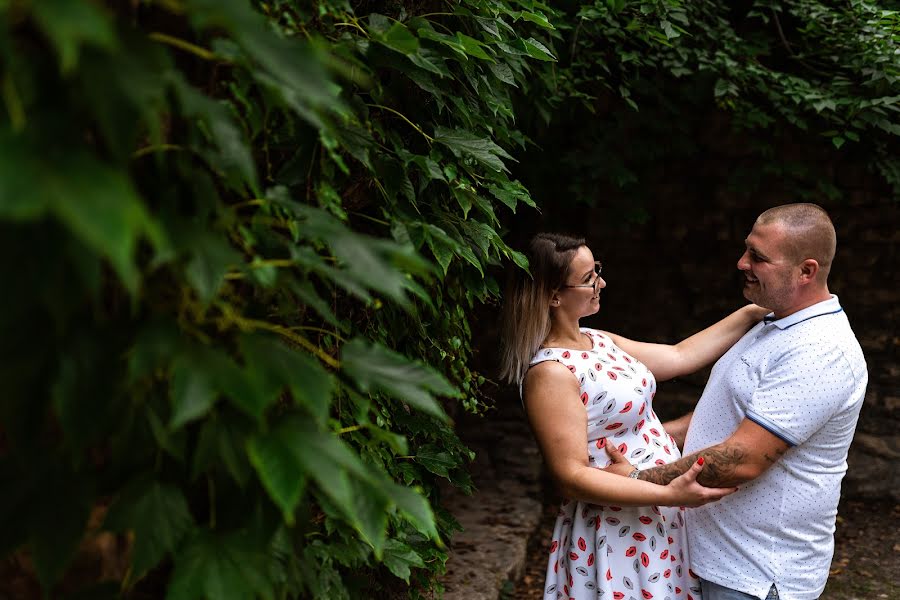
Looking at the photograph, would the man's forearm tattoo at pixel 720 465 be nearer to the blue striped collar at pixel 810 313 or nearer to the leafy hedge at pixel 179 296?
the blue striped collar at pixel 810 313

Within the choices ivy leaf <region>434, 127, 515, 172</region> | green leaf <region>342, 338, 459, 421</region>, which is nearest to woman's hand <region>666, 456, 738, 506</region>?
ivy leaf <region>434, 127, 515, 172</region>

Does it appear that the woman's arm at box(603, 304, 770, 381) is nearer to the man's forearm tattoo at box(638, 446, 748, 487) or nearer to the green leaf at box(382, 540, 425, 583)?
the man's forearm tattoo at box(638, 446, 748, 487)

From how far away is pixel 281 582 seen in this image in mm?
1006

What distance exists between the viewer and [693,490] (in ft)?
6.00

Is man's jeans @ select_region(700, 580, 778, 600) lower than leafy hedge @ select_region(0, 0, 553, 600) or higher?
lower

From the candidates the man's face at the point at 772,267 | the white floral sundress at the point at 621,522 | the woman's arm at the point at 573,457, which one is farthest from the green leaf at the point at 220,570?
the man's face at the point at 772,267

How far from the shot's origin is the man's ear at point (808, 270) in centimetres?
196

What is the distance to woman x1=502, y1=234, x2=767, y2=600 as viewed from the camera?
1.99m

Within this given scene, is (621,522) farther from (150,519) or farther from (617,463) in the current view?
(150,519)

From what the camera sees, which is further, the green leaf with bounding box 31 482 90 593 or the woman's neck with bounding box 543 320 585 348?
the woman's neck with bounding box 543 320 585 348

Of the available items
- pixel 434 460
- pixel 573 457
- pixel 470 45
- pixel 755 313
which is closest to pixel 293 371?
pixel 470 45

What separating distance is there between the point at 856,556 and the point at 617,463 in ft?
9.36

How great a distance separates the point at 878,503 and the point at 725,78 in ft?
9.16

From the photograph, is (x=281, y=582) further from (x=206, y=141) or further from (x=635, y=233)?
(x=635, y=233)
